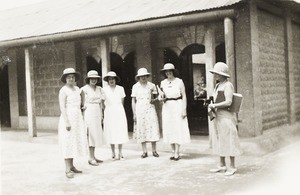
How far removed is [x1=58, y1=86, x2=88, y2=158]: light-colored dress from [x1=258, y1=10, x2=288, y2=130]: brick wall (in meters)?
4.52

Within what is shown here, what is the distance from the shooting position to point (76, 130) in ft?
24.5

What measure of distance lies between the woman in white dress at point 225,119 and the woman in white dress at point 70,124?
225cm

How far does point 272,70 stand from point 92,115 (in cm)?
474

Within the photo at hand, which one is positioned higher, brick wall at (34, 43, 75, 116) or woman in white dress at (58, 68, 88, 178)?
brick wall at (34, 43, 75, 116)

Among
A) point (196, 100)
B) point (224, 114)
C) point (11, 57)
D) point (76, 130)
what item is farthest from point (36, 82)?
point (224, 114)

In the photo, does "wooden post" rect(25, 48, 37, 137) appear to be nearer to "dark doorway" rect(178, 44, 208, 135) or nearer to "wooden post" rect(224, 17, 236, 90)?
"dark doorway" rect(178, 44, 208, 135)

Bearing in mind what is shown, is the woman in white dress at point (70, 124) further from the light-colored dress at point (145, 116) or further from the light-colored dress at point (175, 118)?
the light-colored dress at point (175, 118)

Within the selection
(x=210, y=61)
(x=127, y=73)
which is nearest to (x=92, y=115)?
(x=210, y=61)

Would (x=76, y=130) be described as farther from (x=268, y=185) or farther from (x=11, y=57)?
(x=11, y=57)

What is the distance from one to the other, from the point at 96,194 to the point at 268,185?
244 centimetres

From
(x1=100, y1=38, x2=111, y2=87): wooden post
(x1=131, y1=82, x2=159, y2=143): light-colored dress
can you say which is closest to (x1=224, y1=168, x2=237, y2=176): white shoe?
(x1=131, y1=82, x2=159, y2=143): light-colored dress

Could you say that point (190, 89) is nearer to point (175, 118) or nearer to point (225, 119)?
point (175, 118)

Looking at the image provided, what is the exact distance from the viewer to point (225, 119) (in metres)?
6.99

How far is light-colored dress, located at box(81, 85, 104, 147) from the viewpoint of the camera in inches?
328
